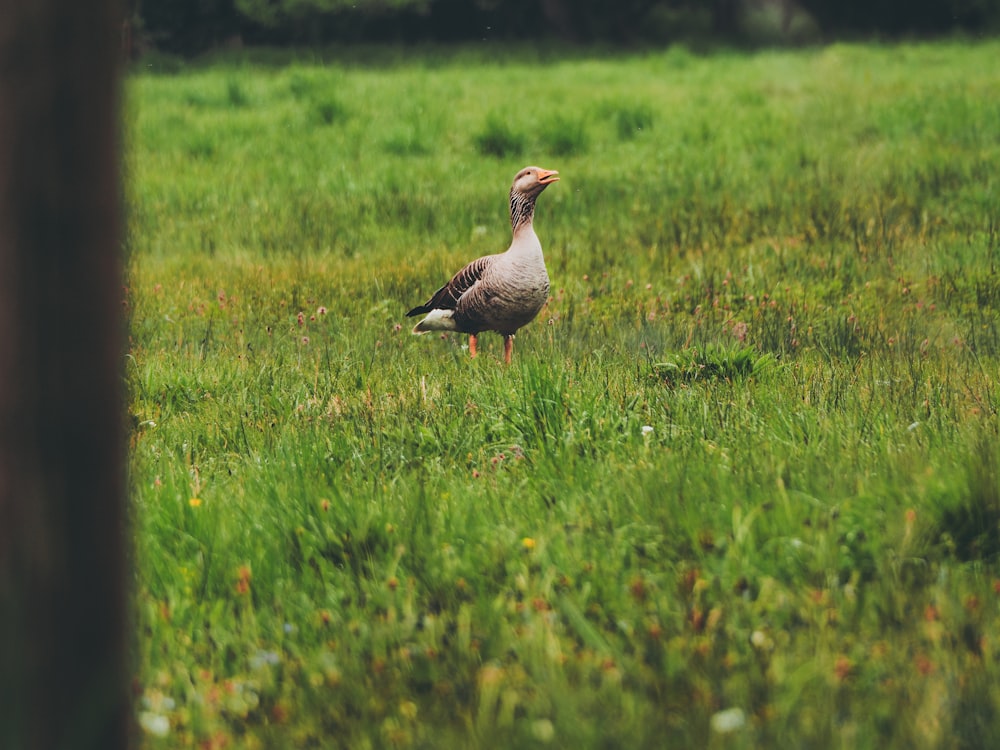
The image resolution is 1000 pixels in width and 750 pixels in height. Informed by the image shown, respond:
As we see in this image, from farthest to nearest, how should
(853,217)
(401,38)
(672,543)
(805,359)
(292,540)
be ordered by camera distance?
(401,38), (853,217), (805,359), (292,540), (672,543)

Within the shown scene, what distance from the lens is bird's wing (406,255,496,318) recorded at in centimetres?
571

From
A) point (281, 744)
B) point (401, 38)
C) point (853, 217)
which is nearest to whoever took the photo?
point (281, 744)

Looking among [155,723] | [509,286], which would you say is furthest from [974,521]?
[509,286]

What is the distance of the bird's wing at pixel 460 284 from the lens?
571 centimetres

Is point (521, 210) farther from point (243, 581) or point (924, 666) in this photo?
point (924, 666)

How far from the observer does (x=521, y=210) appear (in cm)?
568

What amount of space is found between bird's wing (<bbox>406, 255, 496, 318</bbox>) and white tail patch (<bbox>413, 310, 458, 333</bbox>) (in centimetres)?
3

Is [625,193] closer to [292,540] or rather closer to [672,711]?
[292,540]

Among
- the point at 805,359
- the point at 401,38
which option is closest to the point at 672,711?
the point at 805,359

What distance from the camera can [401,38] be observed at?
127 feet

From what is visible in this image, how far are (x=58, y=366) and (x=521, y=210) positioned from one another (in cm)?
420

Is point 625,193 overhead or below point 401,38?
below

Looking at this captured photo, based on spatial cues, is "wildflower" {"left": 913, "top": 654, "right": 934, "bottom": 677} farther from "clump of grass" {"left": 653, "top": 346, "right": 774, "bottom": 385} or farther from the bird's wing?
the bird's wing

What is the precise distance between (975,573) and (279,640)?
6.01ft
